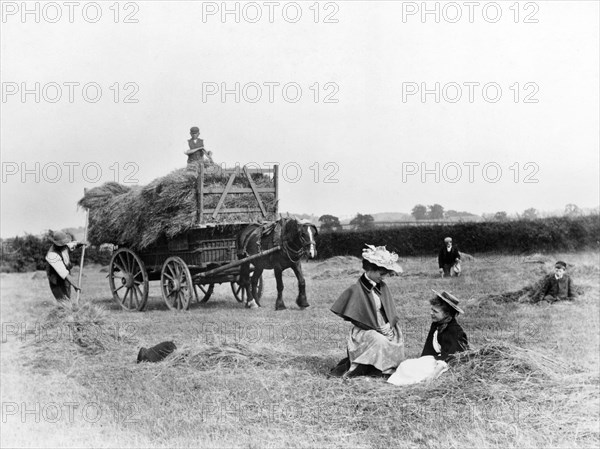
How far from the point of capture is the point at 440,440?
568 cm

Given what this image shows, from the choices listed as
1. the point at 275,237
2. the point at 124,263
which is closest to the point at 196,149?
the point at 275,237

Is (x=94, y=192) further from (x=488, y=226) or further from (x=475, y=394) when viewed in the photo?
(x=488, y=226)

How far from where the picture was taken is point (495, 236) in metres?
29.6

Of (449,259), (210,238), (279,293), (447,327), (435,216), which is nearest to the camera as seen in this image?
(447,327)

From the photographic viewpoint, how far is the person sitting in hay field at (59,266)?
11414mm

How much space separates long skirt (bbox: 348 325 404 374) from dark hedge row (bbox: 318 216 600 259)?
22.5m

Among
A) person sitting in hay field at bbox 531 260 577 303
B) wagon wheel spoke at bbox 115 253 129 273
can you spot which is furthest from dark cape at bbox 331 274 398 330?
wagon wheel spoke at bbox 115 253 129 273

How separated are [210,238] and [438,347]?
25.7 ft

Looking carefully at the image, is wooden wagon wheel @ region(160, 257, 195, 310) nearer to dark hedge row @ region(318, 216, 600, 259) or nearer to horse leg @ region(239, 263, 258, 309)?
horse leg @ region(239, 263, 258, 309)

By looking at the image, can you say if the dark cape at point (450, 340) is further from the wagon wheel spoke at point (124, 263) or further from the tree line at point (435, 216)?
the tree line at point (435, 216)

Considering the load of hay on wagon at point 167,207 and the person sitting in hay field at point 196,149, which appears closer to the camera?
the load of hay on wagon at point 167,207

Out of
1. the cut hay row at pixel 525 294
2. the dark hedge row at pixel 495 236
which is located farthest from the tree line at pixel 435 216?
the cut hay row at pixel 525 294

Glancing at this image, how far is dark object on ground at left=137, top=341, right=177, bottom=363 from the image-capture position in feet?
29.3

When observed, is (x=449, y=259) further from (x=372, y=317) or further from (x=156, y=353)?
(x=372, y=317)
